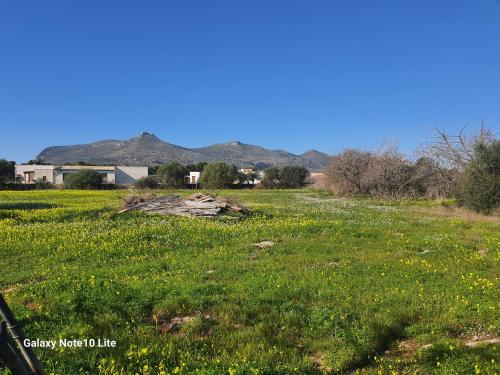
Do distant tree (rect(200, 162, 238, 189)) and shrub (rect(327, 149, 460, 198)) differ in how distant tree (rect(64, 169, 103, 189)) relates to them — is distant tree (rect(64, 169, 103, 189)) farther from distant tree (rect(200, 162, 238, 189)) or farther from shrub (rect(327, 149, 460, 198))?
shrub (rect(327, 149, 460, 198))

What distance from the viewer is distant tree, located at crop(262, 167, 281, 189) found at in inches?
4082

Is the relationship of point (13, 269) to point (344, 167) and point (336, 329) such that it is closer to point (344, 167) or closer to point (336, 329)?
point (336, 329)

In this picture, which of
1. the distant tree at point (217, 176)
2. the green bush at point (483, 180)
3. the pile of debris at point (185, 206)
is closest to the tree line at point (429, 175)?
the green bush at point (483, 180)

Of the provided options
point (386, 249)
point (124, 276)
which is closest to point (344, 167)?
point (386, 249)

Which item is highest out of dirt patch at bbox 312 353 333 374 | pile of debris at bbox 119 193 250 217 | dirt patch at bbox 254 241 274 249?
pile of debris at bbox 119 193 250 217

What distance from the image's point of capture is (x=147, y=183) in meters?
91.1

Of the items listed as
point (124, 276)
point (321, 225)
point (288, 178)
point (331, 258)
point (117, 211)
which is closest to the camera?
point (124, 276)

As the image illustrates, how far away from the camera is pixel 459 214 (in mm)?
30547

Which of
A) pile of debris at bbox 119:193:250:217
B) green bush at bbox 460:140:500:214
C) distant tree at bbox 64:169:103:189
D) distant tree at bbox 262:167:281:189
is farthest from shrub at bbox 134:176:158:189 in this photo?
green bush at bbox 460:140:500:214

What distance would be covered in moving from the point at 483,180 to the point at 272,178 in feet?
246

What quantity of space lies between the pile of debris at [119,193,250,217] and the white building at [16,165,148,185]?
2899 inches

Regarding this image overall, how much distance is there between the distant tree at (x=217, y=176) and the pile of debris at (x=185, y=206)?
64449 mm

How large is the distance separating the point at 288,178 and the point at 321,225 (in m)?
84.9

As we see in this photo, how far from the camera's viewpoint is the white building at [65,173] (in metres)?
104
